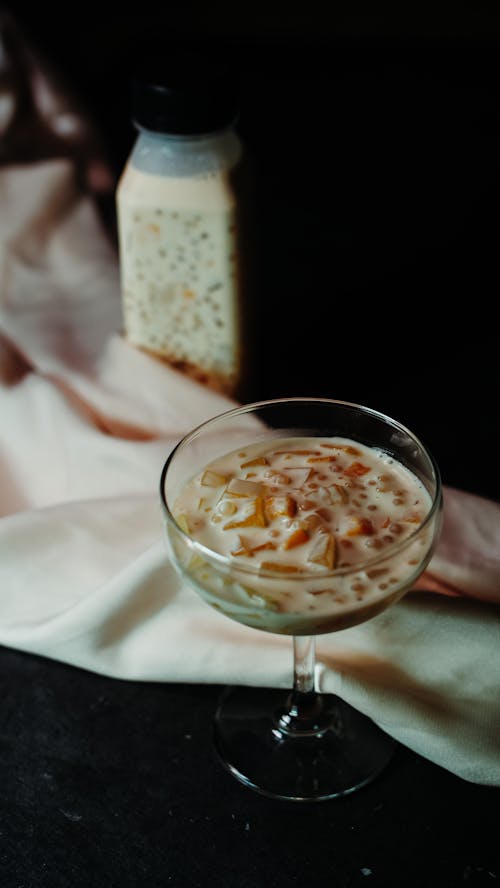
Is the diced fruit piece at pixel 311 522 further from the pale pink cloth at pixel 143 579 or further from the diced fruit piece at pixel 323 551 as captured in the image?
the pale pink cloth at pixel 143 579

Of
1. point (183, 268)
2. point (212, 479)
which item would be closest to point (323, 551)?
point (212, 479)

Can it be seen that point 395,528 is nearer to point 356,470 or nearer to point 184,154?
point 356,470

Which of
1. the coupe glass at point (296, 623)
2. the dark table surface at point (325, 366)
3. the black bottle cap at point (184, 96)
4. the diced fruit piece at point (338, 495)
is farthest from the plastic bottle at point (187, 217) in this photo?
the diced fruit piece at point (338, 495)

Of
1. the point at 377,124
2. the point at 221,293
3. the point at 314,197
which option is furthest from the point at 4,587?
the point at 377,124

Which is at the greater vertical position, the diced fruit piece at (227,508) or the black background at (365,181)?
the diced fruit piece at (227,508)

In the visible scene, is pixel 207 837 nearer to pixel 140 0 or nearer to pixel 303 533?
pixel 303 533

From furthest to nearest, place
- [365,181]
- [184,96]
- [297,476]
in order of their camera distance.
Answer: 1. [365,181]
2. [184,96]
3. [297,476]
